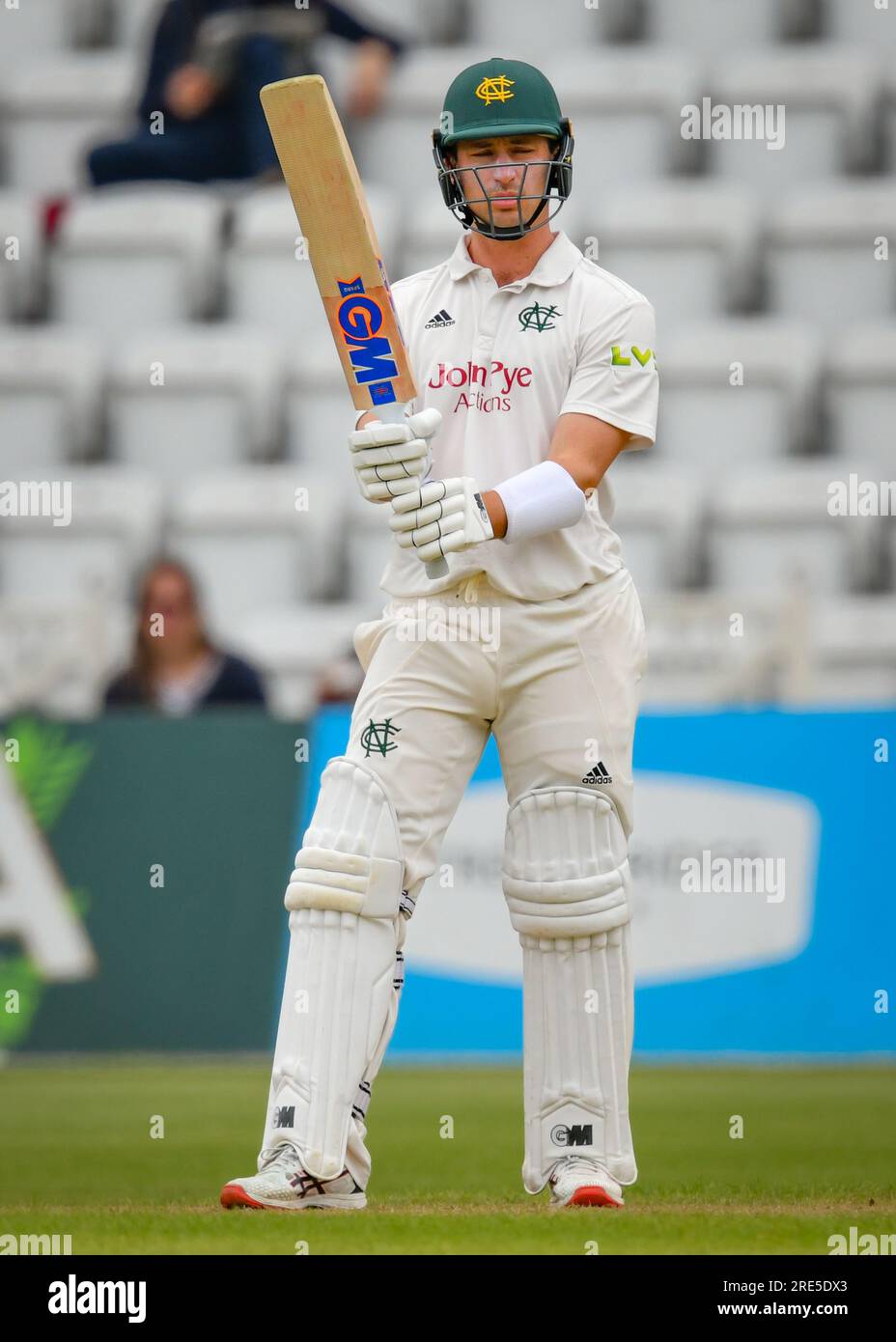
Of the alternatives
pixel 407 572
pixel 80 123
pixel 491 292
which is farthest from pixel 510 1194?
pixel 80 123

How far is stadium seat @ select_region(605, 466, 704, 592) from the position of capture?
9070mm

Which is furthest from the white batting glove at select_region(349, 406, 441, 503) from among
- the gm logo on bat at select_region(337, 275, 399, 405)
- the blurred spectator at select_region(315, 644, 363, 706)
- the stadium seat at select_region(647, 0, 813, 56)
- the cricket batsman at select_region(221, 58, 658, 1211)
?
the stadium seat at select_region(647, 0, 813, 56)

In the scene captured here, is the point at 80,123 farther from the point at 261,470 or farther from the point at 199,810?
the point at 199,810

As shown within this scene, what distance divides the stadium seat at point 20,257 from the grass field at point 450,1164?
189 inches

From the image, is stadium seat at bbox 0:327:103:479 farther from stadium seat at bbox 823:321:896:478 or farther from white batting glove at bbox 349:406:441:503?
white batting glove at bbox 349:406:441:503

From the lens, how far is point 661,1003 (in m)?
6.76

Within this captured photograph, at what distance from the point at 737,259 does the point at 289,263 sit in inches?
Result: 83.8

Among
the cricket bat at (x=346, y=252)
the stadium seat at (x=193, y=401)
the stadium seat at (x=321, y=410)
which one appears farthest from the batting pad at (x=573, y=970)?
the stadium seat at (x=193, y=401)

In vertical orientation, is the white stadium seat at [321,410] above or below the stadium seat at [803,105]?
below

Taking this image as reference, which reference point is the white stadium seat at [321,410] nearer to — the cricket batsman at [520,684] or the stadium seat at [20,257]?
the stadium seat at [20,257]

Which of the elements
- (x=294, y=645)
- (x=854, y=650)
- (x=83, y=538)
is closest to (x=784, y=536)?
(x=854, y=650)

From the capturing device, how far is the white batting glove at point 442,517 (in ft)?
11.8

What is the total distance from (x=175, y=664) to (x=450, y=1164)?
3416 millimetres

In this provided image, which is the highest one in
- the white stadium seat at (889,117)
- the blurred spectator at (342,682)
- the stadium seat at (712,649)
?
the white stadium seat at (889,117)
